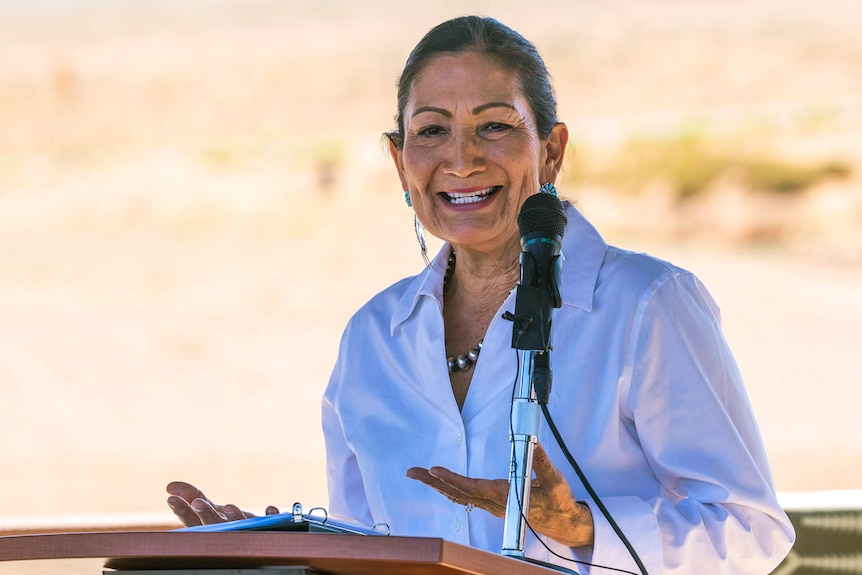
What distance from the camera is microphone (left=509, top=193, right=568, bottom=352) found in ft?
5.74

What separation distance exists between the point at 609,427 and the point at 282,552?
1014 millimetres

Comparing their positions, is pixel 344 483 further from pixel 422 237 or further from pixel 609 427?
pixel 609 427

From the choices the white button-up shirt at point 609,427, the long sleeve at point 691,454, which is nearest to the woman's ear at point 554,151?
the white button-up shirt at point 609,427

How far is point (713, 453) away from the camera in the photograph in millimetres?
2143


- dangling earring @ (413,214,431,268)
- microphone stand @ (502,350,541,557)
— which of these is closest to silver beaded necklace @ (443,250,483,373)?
dangling earring @ (413,214,431,268)

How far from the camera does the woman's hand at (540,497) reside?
1683 mm

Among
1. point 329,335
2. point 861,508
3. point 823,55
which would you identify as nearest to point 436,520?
point 861,508

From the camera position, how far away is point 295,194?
17.6 meters

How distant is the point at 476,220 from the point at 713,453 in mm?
651

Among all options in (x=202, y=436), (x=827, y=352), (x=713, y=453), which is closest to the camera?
(x=713, y=453)

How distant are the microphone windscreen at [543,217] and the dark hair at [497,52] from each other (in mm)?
765

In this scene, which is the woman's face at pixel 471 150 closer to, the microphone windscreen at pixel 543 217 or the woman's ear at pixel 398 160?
the woman's ear at pixel 398 160

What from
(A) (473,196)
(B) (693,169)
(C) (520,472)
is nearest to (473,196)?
(A) (473,196)

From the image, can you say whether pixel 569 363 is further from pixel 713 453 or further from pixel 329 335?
pixel 329 335
